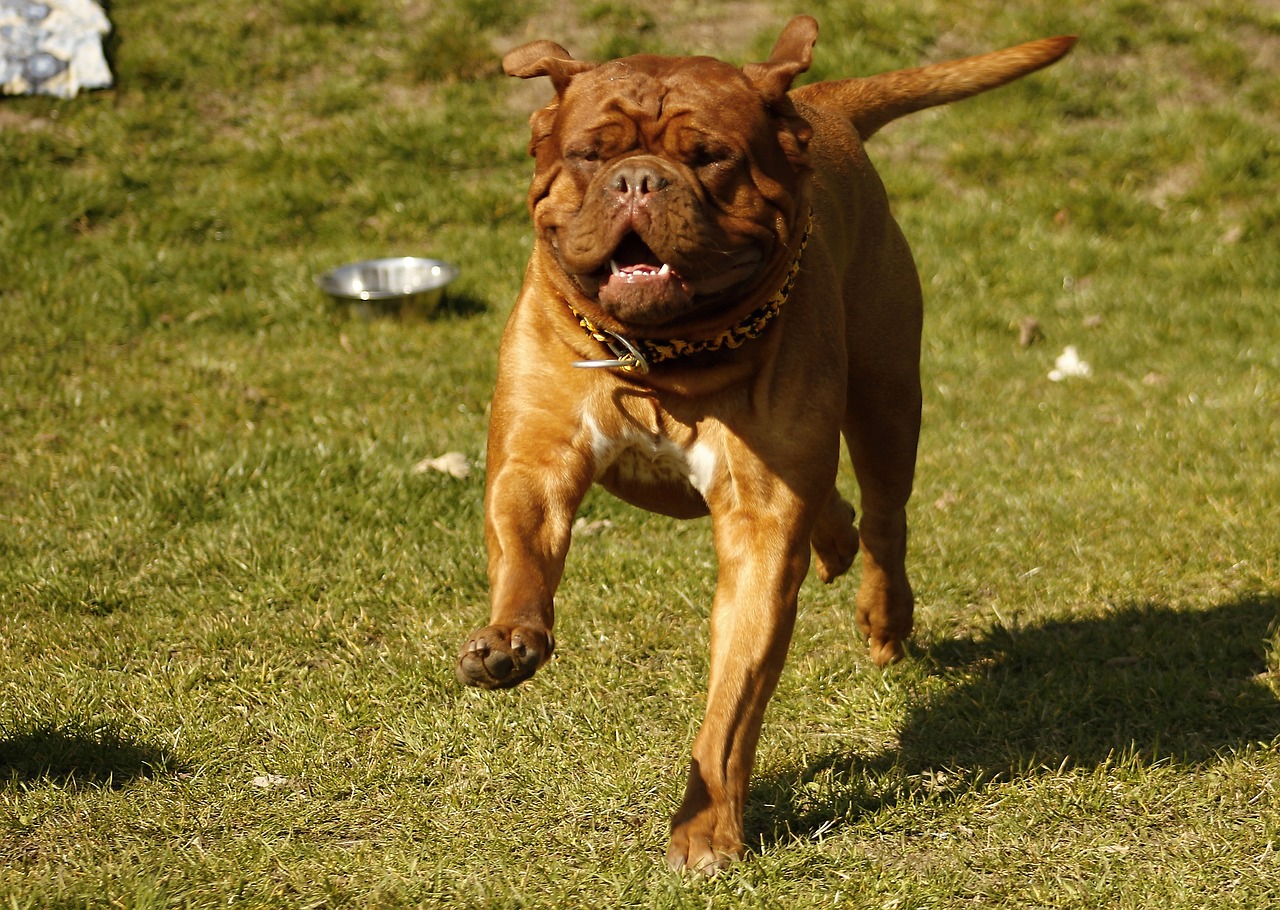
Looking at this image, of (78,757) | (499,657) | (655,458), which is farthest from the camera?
(78,757)

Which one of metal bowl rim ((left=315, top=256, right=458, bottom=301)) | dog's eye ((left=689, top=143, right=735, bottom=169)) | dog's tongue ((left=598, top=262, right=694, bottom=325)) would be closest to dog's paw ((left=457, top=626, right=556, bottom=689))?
dog's tongue ((left=598, top=262, right=694, bottom=325))

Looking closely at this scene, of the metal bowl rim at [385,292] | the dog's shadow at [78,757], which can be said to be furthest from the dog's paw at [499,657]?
the metal bowl rim at [385,292]

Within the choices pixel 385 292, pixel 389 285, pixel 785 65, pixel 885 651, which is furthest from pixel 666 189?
pixel 389 285

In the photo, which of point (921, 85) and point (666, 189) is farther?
point (921, 85)

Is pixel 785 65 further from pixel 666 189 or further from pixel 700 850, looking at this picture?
pixel 700 850

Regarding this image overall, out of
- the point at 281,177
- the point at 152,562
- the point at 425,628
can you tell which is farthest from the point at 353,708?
the point at 281,177

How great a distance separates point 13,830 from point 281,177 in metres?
6.37

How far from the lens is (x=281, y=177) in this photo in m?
9.48

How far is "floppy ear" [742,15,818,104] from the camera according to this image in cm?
365

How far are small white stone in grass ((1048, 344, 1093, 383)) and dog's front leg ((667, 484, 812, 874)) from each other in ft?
15.3

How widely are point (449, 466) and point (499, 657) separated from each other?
3.12 metres

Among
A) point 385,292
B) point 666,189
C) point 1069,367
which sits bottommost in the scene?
point 1069,367

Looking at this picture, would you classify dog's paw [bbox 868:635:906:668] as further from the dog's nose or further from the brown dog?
the dog's nose

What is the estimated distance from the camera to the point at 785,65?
3699 millimetres
